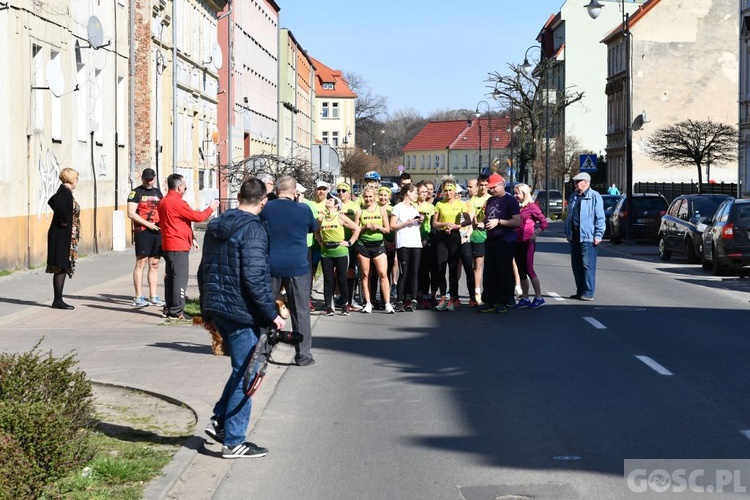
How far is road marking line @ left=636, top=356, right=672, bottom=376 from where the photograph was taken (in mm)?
11039

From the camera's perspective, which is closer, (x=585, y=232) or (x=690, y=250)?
(x=585, y=232)

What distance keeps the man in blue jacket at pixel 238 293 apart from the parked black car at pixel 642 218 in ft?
106

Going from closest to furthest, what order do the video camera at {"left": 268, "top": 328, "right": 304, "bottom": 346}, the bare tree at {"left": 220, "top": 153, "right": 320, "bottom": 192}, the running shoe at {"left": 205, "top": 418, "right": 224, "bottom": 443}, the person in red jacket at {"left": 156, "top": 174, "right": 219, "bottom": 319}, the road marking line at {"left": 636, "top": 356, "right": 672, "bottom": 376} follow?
the video camera at {"left": 268, "top": 328, "right": 304, "bottom": 346}, the running shoe at {"left": 205, "top": 418, "right": 224, "bottom": 443}, the road marking line at {"left": 636, "top": 356, "right": 672, "bottom": 376}, the person in red jacket at {"left": 156, "top": 174, "right": 219, "bottom": 319}, the bare tree at {"left": 220, "top": 153, "right": 320, "bottom": 192}

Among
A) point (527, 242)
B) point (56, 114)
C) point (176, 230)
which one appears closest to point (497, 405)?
point (176, 230)

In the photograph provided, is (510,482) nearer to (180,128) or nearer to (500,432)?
(500,432)

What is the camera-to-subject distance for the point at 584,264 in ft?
61.4

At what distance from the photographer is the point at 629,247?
37438mm

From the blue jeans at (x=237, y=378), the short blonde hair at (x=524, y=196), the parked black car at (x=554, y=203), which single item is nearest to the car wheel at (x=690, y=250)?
the short blonde hair at (x=524, y=196)

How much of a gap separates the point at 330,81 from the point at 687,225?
122 metres

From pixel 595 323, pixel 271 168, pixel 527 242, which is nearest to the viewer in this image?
pixel 595 323

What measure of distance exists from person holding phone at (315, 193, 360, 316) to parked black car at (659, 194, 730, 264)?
13.7 m

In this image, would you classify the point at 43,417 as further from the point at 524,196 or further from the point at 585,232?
the point at 585,232

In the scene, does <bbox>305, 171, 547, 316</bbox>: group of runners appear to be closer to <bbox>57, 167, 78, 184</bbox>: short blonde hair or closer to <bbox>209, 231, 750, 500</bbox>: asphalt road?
<bbox>209, 231, 750, 500</bbox>: asphalt road

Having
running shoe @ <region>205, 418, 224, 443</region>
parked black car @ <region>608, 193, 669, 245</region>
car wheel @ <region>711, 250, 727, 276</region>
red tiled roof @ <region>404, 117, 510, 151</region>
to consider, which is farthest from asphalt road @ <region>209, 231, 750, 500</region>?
red tiled roof @ <region>404, 117, 510, 151</region>
